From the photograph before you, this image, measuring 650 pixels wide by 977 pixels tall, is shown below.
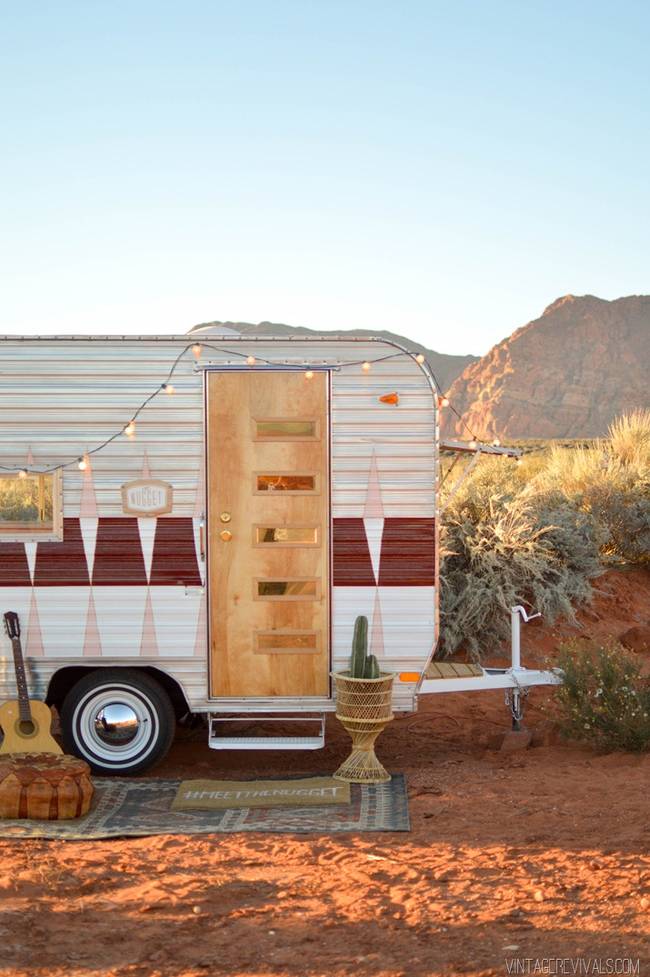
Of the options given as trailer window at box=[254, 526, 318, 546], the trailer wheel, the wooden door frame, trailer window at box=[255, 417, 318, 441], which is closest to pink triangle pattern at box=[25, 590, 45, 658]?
the trailer wheel

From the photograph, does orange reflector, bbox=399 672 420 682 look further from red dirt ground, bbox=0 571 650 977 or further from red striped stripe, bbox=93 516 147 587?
red striped stripe, bbox=93 516 147 587

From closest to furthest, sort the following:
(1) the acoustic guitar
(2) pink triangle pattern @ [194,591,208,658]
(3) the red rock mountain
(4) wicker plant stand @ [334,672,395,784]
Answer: (4) wicker plant stand @ [334,672,395,784] → (1) the acoustic guitar → (2) pink triangle pattern @ [194,591,208,658] → (3) the red rock mountain

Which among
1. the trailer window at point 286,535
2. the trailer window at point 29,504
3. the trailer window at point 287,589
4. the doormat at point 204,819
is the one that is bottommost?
the doormat at point 204,819

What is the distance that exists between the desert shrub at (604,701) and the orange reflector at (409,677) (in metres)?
1.38

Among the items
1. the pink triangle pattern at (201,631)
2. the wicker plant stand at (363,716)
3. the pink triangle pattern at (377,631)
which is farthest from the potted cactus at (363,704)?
the pink triangle pattern at (201,631)

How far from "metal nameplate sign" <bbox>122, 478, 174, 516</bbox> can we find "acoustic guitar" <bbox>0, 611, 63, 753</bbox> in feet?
3.93

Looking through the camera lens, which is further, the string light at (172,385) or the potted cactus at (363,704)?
the string light at (172,385)

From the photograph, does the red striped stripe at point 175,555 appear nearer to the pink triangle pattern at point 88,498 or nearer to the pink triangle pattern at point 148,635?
the pink triangle pattern at point 148,635

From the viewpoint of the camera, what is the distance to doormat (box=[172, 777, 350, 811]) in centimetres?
672

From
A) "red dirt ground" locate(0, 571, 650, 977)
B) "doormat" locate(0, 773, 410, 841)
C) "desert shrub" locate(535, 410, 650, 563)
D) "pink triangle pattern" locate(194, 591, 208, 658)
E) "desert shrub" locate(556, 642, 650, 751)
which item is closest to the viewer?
"red dirt ground" locate(0, 571, 650, 977)

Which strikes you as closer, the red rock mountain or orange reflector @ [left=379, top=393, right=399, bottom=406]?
orange reflector @ [left=379, top=393, right=399, bottom=406]

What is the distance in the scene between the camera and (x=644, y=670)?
1091cm

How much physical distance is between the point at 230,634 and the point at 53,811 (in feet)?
5.49

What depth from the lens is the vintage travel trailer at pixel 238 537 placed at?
7414 mm
